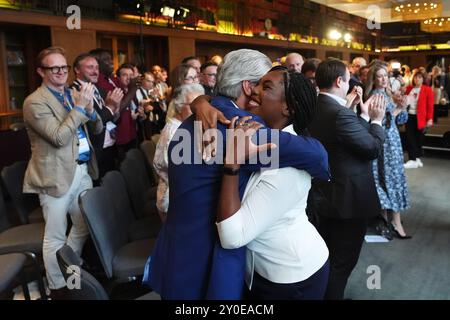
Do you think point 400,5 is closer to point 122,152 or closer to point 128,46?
point 128,46

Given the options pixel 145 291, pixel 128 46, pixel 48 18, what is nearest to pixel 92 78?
pixel 145 291

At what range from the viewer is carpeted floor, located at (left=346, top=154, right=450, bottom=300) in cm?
287

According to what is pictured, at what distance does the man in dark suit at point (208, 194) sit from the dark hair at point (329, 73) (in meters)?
1.10

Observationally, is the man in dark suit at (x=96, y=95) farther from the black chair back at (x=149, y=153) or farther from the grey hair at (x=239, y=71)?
the grey hair at (x=239, y=71)

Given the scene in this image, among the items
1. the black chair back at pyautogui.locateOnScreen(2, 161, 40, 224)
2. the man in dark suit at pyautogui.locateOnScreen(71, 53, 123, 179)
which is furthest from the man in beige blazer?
the man in dark suit at pyautogui.locateOnScreen(71, 53, 123, 179)

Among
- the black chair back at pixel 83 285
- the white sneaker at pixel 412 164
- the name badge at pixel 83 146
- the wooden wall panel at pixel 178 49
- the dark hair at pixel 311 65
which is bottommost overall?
the white sneaker at pixel 412 164

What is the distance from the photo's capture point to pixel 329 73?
2.32 metres

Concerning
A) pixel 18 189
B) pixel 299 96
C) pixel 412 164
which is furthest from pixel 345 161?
pixel 412 164

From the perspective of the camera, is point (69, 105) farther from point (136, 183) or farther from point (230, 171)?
point (230, 171)

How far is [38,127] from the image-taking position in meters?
2.43

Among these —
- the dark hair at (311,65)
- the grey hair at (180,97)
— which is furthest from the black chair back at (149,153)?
the dark hair at (311,65)

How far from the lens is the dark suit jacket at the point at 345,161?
222 centimetres

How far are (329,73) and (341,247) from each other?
3.19 ft

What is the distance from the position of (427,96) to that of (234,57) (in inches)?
251
